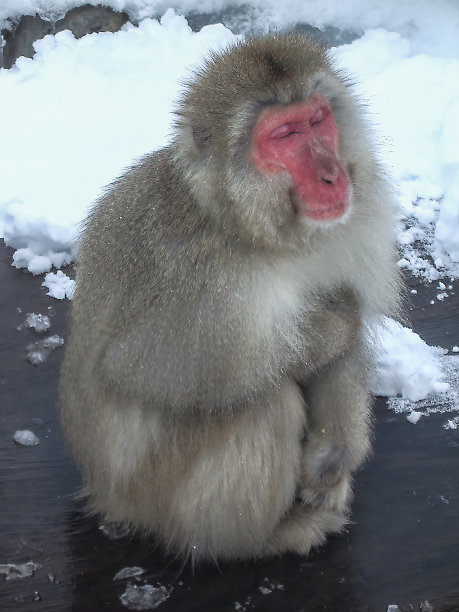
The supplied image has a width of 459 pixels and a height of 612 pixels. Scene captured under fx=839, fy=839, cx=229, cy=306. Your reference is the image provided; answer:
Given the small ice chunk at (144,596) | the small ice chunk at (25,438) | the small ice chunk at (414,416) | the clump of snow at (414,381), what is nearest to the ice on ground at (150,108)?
the clump of snow at (414,381)

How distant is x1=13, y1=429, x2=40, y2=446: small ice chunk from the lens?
2.77 metres

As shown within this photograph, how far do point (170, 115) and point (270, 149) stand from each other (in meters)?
2.63

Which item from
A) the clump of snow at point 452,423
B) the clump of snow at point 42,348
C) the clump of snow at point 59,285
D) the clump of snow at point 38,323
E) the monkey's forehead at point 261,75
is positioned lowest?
the clump of snow at point 452,423

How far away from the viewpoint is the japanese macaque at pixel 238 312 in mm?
1955

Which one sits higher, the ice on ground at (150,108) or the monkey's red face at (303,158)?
the monkey's red face at (303,158)

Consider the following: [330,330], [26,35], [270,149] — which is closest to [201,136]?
[270,149]

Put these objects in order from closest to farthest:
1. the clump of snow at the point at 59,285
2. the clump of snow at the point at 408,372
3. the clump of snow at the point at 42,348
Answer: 1. the clump of snow at the point at 408,372
2. the clump of snow at the point at 42,348
3. the clump of snow at the point at 59,285

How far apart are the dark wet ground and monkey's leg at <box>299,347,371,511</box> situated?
8.8 inches

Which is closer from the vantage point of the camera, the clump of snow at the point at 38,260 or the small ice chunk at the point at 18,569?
the small ice chunk at the point at 18,569

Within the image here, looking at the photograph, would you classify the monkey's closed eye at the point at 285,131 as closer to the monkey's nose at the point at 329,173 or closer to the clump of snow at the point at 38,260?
the monkey's nose at the point at 329,173

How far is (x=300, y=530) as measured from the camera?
7.68ft

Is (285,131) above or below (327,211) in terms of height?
above

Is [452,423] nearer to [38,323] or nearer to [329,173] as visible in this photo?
[329,173]

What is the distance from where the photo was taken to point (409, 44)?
16.4 ft
